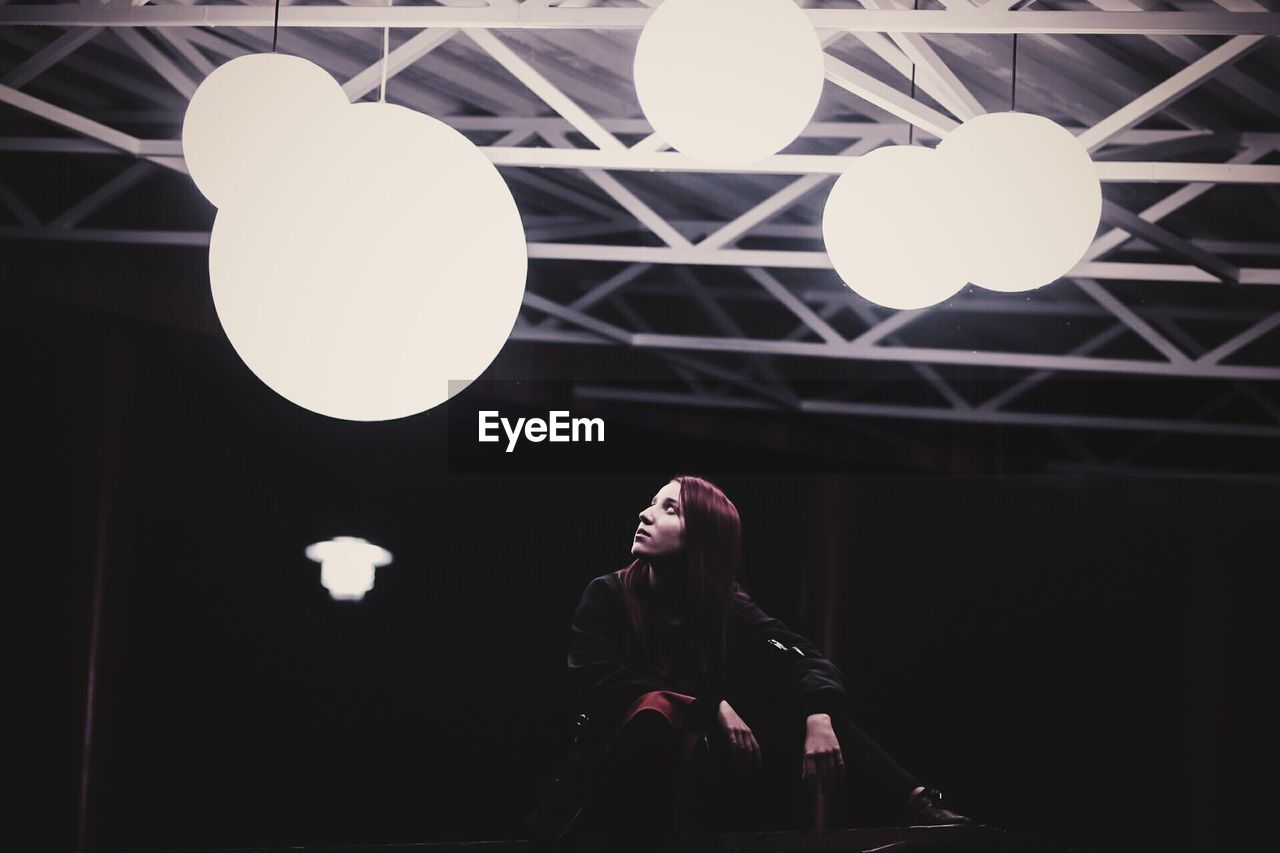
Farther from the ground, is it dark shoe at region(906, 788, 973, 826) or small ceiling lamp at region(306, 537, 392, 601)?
small ceiling lamp at region(306, 537, 392, 601)

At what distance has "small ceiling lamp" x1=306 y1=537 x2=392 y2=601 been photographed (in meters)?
5.16

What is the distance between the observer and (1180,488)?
22.4 feet

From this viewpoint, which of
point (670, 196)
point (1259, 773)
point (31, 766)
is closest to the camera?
point (31, 766)

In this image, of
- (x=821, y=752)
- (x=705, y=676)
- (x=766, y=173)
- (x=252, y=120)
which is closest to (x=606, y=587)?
(x=705, y=676)

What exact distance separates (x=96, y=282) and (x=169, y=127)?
862 millimetres

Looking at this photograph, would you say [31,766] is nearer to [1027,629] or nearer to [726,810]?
[726,810]

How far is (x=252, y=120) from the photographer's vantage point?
1.79m

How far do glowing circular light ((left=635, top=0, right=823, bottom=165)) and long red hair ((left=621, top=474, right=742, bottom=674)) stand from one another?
3084mm

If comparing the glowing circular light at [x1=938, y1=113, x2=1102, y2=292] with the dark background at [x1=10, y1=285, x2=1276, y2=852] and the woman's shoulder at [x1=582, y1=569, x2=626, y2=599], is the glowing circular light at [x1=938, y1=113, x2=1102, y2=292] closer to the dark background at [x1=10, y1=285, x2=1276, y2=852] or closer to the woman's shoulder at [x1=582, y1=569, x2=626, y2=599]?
the woman's shoulder at [x1=582, y1=569, x2=626, y2=599]

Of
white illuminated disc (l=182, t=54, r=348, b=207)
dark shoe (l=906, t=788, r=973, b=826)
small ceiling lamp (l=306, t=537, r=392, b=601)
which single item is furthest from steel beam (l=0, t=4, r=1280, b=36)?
dark shoe (l=906, t=788, r=973, b=826)

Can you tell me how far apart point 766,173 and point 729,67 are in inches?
148

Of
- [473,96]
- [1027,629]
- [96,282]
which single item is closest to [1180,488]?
[1027,629]

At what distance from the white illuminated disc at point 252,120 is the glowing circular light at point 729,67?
52 centimetres

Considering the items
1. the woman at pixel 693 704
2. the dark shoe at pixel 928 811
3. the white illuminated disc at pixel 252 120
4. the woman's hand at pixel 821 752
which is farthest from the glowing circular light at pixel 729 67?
the dark shoe at pixel 928 811
